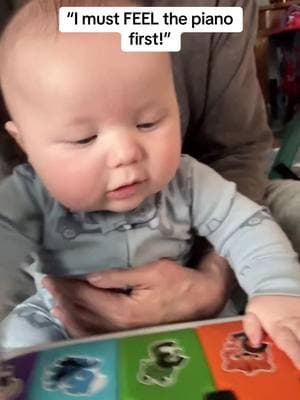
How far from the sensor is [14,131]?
382mm

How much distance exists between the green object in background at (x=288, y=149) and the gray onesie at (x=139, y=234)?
0.06 m

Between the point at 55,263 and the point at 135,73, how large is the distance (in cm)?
13

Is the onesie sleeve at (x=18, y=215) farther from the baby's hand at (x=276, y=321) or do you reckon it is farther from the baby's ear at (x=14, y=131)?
the baby's hand at (x=276, y=321)

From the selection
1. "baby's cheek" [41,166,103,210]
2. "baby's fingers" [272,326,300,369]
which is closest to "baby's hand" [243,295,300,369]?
"baby's fingers" [272,326,300,369]

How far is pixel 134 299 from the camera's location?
0.46 meters

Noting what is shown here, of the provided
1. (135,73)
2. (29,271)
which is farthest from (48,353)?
(135,73)

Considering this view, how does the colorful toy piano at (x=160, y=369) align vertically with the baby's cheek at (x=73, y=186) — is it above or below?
below

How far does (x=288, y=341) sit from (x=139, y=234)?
0.35 ft

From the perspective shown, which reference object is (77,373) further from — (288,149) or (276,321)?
(288,149)

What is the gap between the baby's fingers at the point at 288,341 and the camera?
37 centimetres

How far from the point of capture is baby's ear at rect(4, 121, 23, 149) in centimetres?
38

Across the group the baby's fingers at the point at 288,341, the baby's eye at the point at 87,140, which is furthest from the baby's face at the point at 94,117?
the baby's fingers at the point at 288,341

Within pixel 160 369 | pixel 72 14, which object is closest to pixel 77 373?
pixel 160 369

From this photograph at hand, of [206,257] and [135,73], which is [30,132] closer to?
[135,73]
